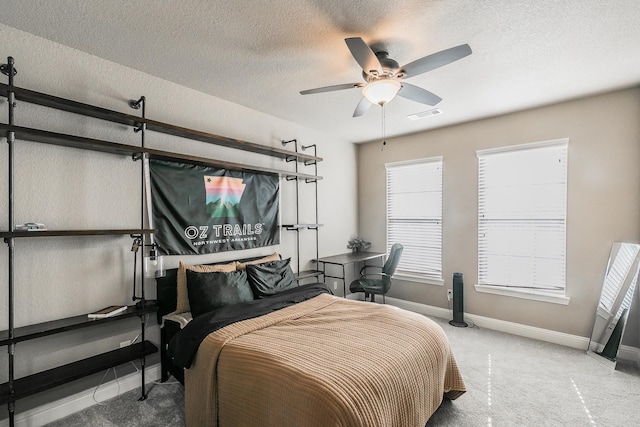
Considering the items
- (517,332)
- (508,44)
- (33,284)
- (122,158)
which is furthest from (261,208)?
(517,332)

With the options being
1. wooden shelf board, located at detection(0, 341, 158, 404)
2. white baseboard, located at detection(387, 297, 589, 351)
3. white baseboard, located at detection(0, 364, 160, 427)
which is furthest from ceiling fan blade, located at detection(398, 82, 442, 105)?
white baseboard, located at detection(0, 364, 160, 427)

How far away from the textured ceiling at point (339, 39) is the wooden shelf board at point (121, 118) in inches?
19.3

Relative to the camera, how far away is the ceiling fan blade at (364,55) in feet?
5.84

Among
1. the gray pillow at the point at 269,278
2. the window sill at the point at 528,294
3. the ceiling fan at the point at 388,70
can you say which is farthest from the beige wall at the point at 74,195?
the window sill at the point at 528,294

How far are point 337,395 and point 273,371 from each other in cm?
40

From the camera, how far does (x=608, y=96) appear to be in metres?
3.14

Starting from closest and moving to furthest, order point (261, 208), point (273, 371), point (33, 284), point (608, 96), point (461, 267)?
point (273, 371) < point (33, 284) < point (608, 96) < point (261, 208) < point (461, 267)

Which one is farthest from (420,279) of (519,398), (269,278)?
(269,278)

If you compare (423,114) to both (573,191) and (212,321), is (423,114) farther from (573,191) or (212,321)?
(212,321)

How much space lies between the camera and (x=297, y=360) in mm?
1703

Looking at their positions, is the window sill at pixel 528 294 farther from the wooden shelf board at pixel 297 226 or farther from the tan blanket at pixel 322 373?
the wooden shelf board at pixel 297 226

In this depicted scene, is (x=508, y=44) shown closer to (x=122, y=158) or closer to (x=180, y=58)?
(x=180, y=58)

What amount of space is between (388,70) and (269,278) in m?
Result: 2.16

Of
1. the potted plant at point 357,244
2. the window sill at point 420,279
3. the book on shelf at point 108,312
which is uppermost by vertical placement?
the potted plant at point 357,244
